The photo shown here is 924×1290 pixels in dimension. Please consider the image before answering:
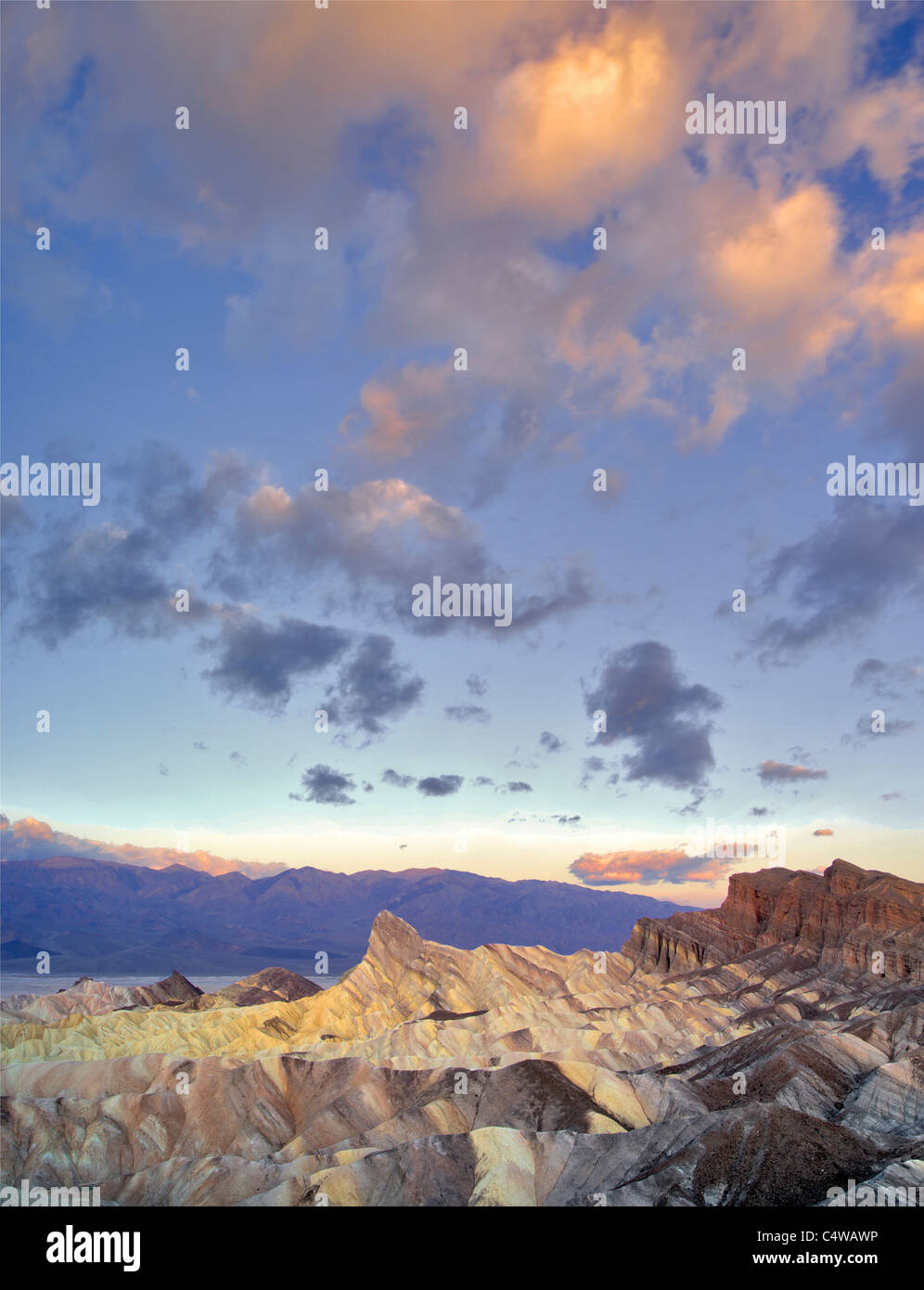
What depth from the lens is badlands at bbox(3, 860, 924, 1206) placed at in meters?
60.4

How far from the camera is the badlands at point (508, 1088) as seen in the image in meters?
60.4

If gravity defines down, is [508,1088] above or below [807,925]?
above

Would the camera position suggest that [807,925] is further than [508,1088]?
Yes

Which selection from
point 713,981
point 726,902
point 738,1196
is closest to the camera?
point 738,1196

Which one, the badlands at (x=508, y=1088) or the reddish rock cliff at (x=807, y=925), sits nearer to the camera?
the badlands at (x=508, y=1088)

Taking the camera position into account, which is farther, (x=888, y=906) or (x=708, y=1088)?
(x=888, y=906)

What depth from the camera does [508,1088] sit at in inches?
3194

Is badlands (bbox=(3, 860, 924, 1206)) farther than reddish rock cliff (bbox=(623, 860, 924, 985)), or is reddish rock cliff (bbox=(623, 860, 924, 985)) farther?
reddish rock cliff (bbox=(623, 860, 924, 985))
